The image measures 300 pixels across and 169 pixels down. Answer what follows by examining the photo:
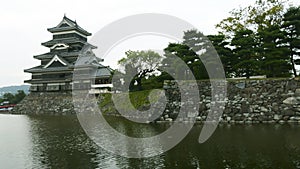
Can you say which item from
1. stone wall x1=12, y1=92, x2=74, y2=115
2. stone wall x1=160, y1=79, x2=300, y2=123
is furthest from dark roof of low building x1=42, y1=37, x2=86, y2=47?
stone wall x1=160, y1=79, x2=300, y2=123

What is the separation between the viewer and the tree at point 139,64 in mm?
30109

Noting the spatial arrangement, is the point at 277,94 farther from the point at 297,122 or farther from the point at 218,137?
the point at 218,137

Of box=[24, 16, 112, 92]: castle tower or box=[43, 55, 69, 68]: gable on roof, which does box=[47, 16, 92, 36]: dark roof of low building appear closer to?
box=[24, 16, 112, 92]: castle tower

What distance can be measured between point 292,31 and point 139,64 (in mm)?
17382

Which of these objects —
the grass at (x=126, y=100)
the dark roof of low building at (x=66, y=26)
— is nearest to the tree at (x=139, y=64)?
the grass at (x=126, y=100)

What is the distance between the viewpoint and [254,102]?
1788 centimetres

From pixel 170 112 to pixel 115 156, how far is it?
37.2 ft

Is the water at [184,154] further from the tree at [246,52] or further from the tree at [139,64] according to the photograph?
Answer: the tree at [139,64]

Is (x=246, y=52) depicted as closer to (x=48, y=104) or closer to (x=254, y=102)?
(x=254, y=102)

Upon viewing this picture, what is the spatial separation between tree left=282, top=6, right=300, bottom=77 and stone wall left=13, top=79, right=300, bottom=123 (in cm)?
409

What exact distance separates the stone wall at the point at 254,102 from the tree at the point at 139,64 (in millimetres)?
9782

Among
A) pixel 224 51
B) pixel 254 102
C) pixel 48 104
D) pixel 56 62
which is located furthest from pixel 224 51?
pixel 56 62

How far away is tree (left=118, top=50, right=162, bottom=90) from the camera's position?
30.1m

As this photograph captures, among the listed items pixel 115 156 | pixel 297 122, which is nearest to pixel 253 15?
pixel 297 122
